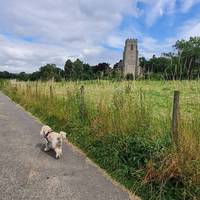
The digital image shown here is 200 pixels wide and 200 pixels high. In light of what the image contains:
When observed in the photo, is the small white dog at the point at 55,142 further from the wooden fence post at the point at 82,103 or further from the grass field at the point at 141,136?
the wooden fence post at the point at 82,103

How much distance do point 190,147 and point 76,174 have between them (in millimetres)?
2012

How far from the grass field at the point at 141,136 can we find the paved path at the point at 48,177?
0.37 meters

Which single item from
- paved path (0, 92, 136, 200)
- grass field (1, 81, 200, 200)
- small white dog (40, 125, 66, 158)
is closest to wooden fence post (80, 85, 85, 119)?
grass field (1, 81, 200, 200)

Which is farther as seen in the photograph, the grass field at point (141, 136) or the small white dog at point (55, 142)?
the small white dog at point (55, 142)

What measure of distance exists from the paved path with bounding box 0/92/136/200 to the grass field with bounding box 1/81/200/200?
0.37 meters

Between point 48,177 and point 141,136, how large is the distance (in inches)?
74.6

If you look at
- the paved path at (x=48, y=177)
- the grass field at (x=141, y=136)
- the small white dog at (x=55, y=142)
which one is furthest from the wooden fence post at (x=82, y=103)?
the small white dog at (x=55, y=142)

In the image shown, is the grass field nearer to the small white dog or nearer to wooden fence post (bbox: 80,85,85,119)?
wooden fence post (bbox: 80,85,85,119)

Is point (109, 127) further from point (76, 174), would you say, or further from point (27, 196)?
point (27, 196)

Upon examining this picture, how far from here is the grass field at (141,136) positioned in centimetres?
437

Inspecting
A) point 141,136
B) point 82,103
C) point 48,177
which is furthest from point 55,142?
point 82,103

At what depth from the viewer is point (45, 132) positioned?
7012mm

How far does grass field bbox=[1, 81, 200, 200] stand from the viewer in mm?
4367

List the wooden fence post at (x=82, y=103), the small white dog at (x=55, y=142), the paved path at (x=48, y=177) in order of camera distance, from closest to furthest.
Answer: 1. the paved path at (x=48, y=177)
2. the small white dog at (x=55, y=142)
3. the wooden fence post at (x=82, y=103)
